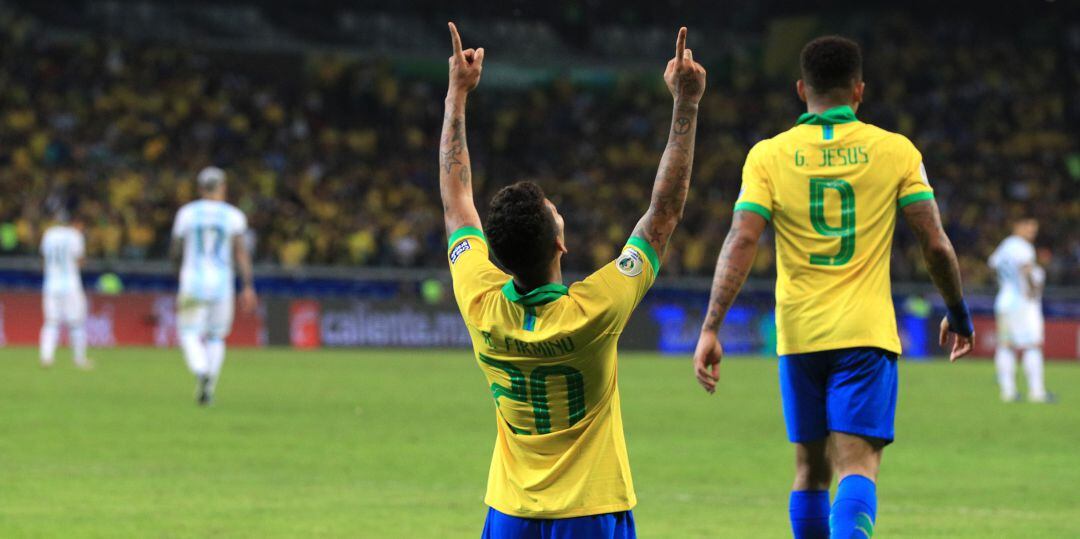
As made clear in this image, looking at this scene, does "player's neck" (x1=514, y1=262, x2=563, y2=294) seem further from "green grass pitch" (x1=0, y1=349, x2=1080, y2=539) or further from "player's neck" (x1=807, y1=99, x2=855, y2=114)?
"green grass pitch" (x1=0, y1=349, x2=1080, y2=539)

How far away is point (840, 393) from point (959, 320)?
64 centimetres

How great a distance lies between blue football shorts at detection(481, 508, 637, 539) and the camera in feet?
14.4

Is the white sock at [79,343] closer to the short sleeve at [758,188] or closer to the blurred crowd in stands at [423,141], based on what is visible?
the blurred crowd in stands at [423,141]

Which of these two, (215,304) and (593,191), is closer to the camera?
(215,304)

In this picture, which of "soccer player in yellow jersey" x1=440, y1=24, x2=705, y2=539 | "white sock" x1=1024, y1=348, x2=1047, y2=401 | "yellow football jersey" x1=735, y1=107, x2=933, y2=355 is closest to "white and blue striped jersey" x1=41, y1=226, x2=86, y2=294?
"white sock" x1=1024, y1=348, x2=1047, y2=401

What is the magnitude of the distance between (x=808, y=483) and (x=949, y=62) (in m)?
41.1

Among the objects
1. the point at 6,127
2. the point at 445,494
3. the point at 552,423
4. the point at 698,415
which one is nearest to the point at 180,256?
the point at 698,415

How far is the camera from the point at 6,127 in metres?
35.1

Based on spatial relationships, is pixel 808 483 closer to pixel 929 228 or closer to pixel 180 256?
pixel 929 228

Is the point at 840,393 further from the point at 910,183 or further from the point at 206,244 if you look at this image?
the point at 206,244

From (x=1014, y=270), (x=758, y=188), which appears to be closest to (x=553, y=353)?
(x=758, y=188)

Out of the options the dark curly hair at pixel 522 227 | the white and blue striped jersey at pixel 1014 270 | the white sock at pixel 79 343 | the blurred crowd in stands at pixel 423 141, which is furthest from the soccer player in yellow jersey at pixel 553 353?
the blurred crowd in stands at pixel 423 141

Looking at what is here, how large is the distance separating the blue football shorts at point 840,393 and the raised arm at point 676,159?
1710 mm

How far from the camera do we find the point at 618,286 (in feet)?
14.5
